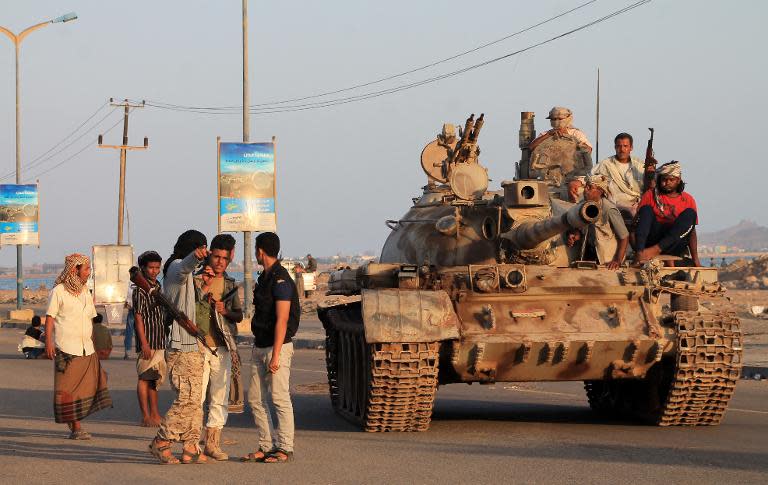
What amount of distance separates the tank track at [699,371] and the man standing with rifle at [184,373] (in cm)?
451

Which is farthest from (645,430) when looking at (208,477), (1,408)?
(1,408)

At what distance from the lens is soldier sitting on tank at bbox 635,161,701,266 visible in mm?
13836

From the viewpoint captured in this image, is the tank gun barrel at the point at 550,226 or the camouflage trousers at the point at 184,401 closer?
the camouflage trousers at the point at 184,401

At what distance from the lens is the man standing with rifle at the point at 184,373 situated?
1049cm

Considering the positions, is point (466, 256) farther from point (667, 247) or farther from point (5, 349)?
Answer: point (5, 349)

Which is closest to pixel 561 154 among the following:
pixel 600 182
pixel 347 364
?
pixel 600 182

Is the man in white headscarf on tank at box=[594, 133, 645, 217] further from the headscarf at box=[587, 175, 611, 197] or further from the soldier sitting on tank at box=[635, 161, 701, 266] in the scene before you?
the soldier sitting on tank at box=[635, 161, 701, 266]

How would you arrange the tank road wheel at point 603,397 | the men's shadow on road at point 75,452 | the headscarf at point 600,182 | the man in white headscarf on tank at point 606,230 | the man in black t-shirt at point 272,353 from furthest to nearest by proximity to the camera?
1. the tank road wheel at point 603,397
2. the headscarf at point 600,182
3. the man in white headscarf on tank at point 606,230
4. the men's shadow on road at point 75,452
5. the man in black t-shirt at point 272,353

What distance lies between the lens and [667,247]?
45.6 feet

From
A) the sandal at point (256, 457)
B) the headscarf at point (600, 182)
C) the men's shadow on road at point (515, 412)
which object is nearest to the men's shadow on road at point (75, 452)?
the sandal at point (256, 457)

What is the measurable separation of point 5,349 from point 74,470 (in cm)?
1962

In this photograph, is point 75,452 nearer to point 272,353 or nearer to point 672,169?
point 272,353

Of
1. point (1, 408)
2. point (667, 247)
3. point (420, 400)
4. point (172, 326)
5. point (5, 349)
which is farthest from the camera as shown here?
point (5, 349)

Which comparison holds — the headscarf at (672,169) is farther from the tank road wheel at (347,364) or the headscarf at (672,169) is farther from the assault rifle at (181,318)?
the assault rifle at (181,318)
